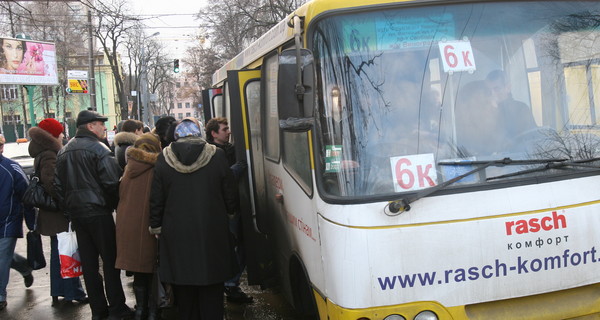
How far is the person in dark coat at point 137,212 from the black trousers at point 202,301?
0.51m

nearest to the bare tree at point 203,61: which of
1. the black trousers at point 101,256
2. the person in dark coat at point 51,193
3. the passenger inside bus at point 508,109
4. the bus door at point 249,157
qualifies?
the person in dark coat at point 51,193

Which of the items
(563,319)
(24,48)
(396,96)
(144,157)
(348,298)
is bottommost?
(563,319)

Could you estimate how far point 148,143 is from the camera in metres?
4.46

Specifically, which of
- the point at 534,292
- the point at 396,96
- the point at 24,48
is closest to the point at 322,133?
the point at 396,96

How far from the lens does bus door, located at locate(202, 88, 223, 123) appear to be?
8.18 metres

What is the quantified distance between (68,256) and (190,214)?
1.88m

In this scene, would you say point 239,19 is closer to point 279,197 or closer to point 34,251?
point 34,251

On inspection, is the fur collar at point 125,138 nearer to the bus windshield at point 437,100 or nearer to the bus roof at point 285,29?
the bus roof at point 285,29

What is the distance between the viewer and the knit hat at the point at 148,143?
4.44m

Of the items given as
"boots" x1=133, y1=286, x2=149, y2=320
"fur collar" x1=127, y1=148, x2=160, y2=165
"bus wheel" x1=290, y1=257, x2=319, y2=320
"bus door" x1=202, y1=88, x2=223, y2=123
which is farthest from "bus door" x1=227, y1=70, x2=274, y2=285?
"bus door" x1=202, y1=88, x2=223, y2=123

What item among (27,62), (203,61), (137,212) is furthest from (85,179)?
(203,61)

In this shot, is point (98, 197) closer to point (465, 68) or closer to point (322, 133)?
point (322, 133)

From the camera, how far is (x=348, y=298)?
109 inches

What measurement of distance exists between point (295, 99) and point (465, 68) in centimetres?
102
